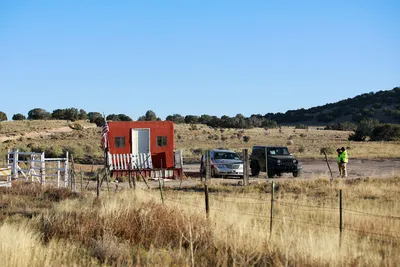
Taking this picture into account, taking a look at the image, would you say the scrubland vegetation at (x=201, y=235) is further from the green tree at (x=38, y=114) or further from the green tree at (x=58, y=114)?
the green tree at (x=38, y=114)

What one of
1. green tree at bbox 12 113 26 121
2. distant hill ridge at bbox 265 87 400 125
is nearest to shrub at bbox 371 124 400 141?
distant hill ridge at bbox 265 87 400 125

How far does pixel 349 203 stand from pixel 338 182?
19.7 feet

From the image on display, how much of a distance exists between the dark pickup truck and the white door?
18.5ft

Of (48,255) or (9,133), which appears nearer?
(48,255)

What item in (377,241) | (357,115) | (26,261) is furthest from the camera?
(357,115)

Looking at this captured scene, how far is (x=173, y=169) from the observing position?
87.0 feet

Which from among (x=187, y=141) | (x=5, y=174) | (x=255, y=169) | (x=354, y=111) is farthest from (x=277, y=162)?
(x=354, y=111)

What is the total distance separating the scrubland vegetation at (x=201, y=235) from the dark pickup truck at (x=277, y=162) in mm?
10342

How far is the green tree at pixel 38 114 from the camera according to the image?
3947 inches

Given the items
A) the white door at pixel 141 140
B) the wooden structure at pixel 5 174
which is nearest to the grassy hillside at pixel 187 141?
the white door at pixel 141 140

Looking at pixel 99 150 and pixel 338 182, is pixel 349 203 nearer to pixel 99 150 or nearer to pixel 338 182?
pixel 338 182

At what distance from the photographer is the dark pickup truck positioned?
25672mm

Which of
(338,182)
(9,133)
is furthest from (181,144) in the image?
(338,182)

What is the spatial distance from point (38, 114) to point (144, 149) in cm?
7921
